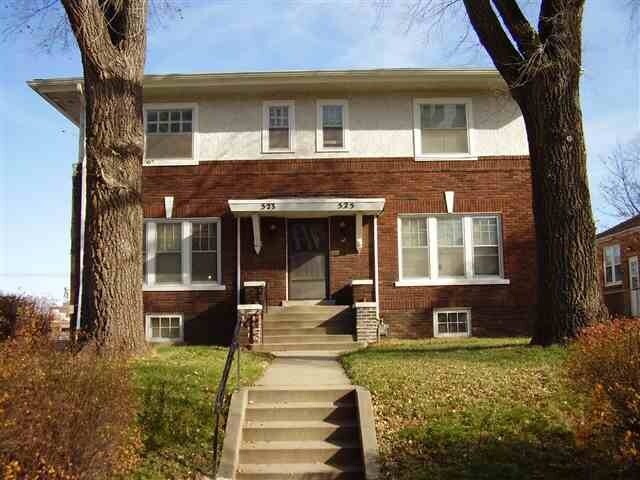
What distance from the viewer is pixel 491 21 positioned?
11844mm

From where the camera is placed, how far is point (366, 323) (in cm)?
1498

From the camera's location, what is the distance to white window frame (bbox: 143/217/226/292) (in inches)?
659

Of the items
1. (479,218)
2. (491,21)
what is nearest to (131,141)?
(491,21)

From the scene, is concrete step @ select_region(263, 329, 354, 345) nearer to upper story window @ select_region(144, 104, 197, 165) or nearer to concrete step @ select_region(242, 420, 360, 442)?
upper story window @ select_region(144, 104, 197, 165)

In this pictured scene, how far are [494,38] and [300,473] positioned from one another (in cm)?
825

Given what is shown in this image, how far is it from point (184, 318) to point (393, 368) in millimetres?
8117

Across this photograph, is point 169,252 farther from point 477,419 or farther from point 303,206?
point 477,419

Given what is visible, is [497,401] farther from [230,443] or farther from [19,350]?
[19,350]

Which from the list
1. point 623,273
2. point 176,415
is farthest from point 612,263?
point 176,415

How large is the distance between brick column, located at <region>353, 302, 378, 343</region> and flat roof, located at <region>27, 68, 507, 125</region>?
5523 millimetres

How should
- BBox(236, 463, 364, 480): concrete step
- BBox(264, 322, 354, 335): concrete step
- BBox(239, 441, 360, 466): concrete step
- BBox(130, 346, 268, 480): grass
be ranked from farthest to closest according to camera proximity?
BBox(264, 322, 354, 335): concrete step
BBox(239, 441, 360, 466): concrete step
BBox(236, 463, 364, 480): concrete step
BBox(130, 346, 268, 480): grass

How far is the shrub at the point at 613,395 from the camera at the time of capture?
18.0 ft

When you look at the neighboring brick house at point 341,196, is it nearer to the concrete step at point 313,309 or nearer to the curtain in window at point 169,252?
the curtain in window at point 169,252

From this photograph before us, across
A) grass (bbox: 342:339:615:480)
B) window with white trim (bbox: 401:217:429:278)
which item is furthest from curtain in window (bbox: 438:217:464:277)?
grass (bbox: 342:339:615:480)
